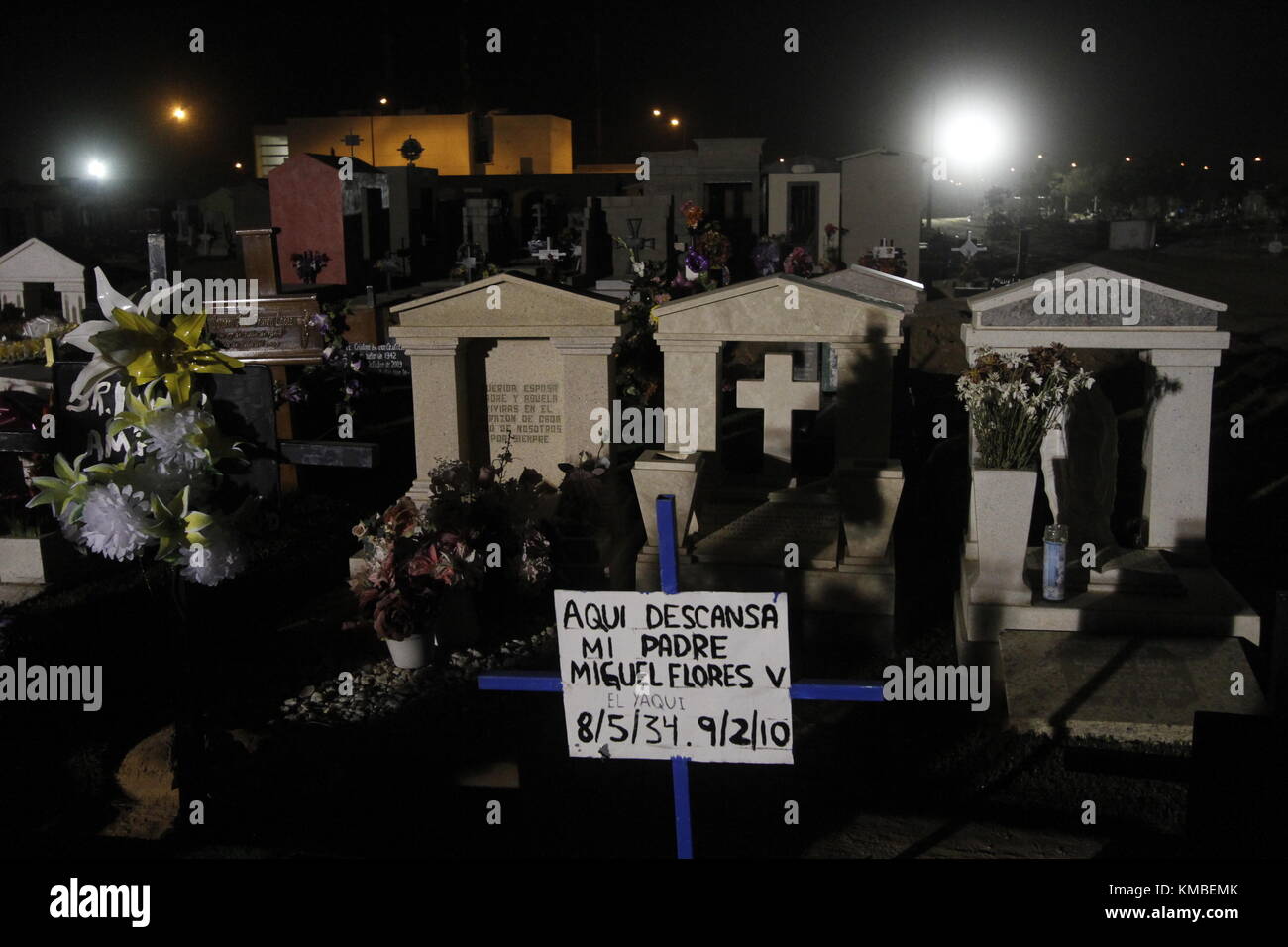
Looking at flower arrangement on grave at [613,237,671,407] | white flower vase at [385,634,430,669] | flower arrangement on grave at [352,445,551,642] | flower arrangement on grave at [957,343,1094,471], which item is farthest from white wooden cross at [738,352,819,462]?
white flower vase at [385,634,430,669]

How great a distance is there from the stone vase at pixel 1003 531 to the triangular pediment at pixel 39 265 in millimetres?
11062

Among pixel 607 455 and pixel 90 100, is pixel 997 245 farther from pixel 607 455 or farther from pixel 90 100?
pixel 90 100

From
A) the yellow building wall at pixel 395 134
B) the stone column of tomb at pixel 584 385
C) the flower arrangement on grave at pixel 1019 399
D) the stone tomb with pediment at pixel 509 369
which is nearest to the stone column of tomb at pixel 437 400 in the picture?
the stone tomb with pediment at pixel 509 369

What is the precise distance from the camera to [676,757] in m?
3.91

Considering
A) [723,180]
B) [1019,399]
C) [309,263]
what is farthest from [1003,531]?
[723,180]

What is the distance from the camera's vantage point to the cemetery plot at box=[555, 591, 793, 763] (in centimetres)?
380

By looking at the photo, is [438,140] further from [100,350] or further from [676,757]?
[676,757]

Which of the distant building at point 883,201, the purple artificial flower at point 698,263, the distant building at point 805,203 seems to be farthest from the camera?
the distant building at point 805,203

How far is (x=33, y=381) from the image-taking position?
31.3 feet

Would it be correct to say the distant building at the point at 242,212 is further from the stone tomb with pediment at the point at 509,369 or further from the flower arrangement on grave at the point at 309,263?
the stone tomb with pediment at the point at 509,369

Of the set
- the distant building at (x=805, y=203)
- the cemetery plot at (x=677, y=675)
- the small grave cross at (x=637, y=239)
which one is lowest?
the cemetery plot at (x=677, y=675)

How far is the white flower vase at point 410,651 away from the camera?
6.53 meters

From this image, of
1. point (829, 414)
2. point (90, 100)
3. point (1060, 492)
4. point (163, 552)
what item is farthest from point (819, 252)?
point (90, 100)

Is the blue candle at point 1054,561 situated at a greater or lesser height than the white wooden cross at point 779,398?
lesser
